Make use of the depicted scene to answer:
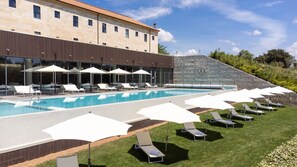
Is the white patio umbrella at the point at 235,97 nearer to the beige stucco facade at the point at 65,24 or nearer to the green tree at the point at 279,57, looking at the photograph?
the beige stucco facade at the point at 65,24

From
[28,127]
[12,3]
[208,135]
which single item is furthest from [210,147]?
[12,3]

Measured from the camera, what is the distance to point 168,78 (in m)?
34.8

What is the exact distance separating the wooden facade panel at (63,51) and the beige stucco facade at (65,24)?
416cm

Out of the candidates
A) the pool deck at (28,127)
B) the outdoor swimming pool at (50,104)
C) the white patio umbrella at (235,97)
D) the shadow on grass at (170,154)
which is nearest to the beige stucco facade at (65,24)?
the outdoor swimming pool at (50,104)

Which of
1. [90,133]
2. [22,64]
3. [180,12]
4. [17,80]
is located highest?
[180,12]

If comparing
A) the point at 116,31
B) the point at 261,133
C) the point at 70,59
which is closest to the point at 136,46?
the point at 116,31

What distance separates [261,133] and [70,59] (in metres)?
16.4

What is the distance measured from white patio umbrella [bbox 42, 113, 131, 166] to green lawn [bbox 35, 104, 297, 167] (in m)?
2.13

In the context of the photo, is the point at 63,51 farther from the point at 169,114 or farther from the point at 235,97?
the point at 169,114

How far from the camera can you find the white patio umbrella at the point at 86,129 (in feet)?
18.8

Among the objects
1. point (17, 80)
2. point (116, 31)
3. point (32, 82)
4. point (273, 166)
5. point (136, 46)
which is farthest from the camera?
point (136, 46)

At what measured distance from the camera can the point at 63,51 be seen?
21.6 m

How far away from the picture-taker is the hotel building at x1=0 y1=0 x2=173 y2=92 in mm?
18656

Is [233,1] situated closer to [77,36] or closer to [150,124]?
[150,124]
